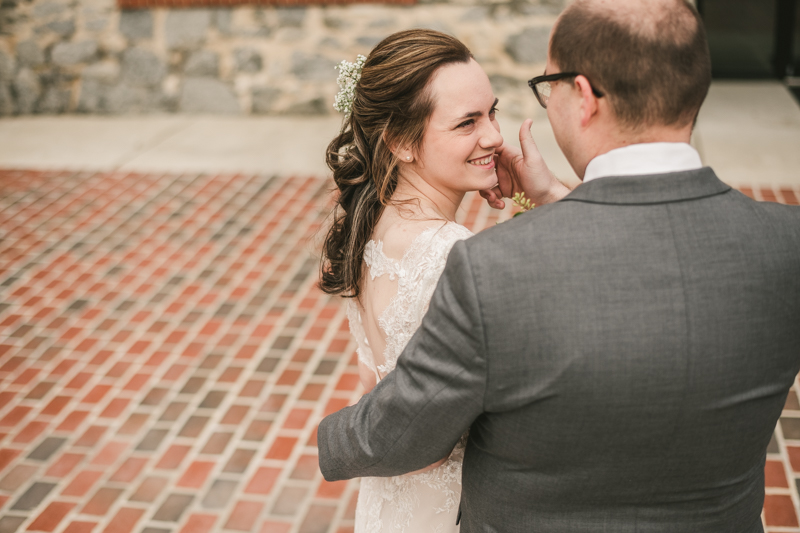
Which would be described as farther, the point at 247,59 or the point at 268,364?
the point at 247,59

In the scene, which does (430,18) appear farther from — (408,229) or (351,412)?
(351,412)

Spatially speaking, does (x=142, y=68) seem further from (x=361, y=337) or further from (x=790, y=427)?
(x=790, y=427)

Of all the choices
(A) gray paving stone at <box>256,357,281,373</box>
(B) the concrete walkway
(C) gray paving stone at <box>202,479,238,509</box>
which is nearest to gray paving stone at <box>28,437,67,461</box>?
(C) gray paving stone at <box>202,479,238,509</box>

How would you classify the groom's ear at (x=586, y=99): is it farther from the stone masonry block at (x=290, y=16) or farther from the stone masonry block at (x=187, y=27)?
the stone masonry block at (x=187, y=27)

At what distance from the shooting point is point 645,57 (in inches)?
48.6

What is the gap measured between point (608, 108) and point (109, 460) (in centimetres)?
314

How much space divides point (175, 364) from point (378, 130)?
8.82ft

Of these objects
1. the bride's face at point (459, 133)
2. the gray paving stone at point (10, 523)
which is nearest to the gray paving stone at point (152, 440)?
the gray paving stone at point (10, 523)

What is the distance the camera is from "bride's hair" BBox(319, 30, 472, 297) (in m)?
1.96

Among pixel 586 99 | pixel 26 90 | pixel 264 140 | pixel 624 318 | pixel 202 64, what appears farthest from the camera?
pixel 26 90

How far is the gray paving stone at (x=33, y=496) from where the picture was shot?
10.8 feet

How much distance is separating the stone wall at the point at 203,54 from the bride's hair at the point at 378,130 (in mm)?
5460

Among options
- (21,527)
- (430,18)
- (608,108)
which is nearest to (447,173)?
(608,108)

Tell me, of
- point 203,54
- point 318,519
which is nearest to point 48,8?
point 203,54
